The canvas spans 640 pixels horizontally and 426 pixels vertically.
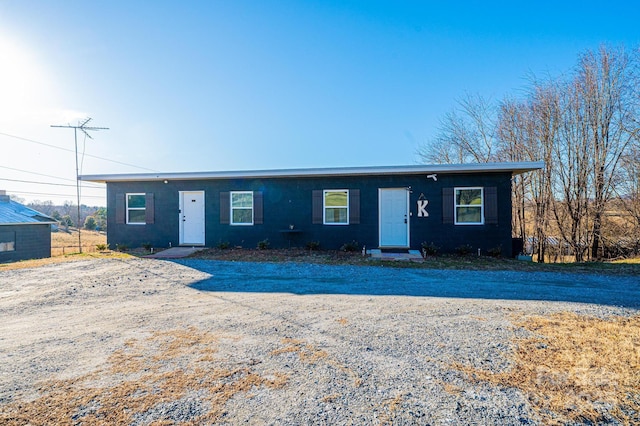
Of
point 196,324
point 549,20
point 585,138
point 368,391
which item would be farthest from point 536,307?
point 585,138

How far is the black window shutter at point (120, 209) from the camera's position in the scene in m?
11.1

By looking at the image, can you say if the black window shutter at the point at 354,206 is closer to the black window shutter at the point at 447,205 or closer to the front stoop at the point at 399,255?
the front stoop at the point at 399,255

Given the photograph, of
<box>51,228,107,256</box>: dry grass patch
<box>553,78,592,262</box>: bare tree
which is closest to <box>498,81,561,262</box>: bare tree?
<box>553,78,592,262</box>: bare tree

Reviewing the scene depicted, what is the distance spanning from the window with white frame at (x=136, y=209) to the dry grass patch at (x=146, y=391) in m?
9.46

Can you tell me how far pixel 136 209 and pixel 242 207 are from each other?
12.8 ft

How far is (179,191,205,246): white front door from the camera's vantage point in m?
10.8

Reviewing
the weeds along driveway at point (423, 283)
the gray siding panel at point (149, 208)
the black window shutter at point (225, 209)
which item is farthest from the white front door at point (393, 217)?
the gray siding panel at point (149, 208)

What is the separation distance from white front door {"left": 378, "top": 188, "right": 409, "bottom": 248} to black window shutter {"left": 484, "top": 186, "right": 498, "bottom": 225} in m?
2.29

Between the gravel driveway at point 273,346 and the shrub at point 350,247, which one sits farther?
the shrub at point 350,247

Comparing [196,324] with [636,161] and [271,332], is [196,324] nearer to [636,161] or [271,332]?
[271,332]

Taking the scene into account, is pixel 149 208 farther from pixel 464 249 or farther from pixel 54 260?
pixel 464 249

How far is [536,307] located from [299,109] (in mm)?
11458

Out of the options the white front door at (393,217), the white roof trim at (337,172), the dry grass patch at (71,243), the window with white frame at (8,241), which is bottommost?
the dry grass patch at (71,243)

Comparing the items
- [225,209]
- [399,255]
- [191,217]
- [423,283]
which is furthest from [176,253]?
[423,283]
